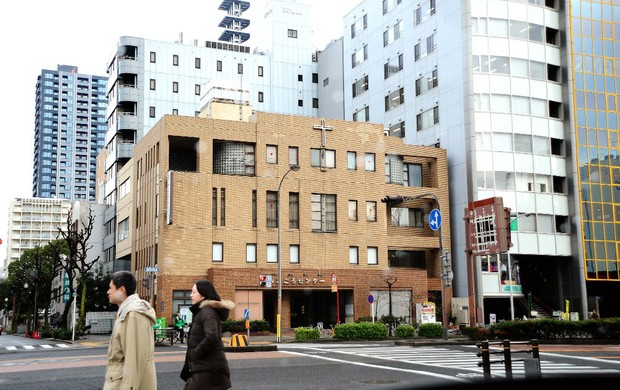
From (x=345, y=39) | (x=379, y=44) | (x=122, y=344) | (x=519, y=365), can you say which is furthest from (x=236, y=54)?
(x=122, y=344)

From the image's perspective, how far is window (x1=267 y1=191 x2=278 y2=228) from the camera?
171 feet

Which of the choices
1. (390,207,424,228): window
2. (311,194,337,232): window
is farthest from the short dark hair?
(390,207,424,228): window

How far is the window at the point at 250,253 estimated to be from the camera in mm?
50875

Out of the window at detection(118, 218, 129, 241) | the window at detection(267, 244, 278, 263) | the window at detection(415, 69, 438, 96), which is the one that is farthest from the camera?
the window at detection(118, 218, 129, 241)

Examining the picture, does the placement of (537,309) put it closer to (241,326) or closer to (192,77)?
(241,326)

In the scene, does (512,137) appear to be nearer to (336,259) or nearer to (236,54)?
(336,259)

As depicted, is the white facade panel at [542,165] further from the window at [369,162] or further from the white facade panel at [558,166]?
the window at [369,162]

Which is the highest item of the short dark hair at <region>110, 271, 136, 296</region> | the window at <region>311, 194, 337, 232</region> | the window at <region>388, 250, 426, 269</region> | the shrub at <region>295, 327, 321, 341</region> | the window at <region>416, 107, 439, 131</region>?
the window at <region>416, 107, 439, 131</region>

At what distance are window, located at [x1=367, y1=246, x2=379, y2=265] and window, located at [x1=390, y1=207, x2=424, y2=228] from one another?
3.30m

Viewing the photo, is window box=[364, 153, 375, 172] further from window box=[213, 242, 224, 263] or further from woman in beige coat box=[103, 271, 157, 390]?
woman in beige coat box=[103, 271, 157, 390]

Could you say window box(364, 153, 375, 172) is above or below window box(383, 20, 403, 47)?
below

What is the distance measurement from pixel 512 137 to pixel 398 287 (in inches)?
592

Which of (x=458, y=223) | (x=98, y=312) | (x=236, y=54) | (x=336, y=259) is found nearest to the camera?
(x=336, y=259)

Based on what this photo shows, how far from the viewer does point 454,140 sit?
57.2 m
